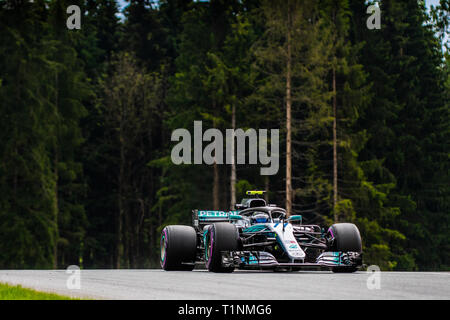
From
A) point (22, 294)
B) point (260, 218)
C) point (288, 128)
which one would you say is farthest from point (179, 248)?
point (288, 128)

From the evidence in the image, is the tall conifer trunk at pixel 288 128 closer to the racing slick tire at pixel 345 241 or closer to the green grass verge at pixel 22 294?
the racing slick tire at pixel 345 241

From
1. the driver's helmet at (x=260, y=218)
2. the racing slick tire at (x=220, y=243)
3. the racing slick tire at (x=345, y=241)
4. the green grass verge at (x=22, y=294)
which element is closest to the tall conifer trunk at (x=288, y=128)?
the driver's helmet at (x=260, y=218)

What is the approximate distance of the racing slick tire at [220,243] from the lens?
683 inches

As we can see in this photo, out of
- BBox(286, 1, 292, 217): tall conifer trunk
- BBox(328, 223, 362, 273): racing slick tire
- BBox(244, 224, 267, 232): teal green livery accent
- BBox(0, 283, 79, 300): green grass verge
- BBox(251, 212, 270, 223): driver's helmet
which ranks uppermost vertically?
BBox(286, 1, 292, 217): tall conifer trunk

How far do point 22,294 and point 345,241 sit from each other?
844cm

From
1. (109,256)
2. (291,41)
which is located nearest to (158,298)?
(291,41)

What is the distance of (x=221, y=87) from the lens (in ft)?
150

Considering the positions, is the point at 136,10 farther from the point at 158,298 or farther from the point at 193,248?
the point at 158,298

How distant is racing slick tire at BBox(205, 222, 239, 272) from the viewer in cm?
1734

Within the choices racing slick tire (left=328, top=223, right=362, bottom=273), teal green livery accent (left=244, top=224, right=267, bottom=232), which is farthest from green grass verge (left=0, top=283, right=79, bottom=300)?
racing slick tire (left=328, top=223, right=362, bottom=273)

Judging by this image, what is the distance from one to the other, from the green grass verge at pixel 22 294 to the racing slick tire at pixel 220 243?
4.82m

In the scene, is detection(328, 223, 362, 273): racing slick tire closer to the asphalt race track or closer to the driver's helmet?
the driver's helmet

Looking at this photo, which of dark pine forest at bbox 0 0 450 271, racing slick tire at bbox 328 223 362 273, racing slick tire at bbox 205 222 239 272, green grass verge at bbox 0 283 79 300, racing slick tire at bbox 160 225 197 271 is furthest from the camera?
dark pine forest at bbox 0 0 450 271

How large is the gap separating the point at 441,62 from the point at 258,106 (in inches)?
647
